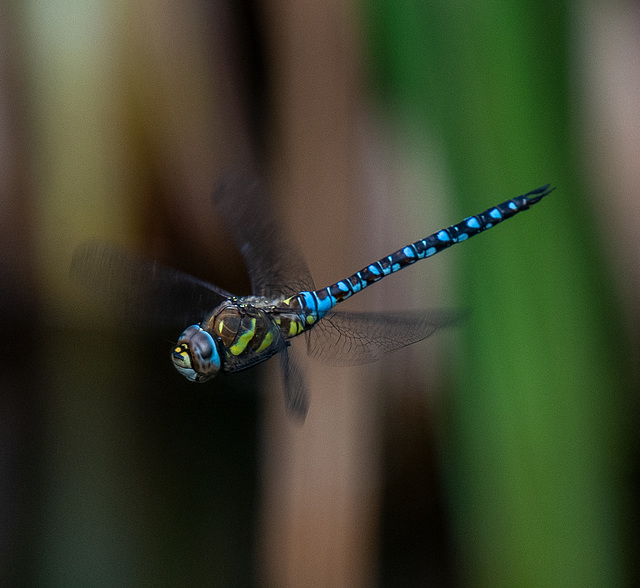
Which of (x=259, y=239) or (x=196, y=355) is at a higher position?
(x=259, y=239)

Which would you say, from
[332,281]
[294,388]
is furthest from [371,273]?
[294,388]

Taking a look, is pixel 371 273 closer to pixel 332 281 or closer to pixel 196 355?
pixel 332 281

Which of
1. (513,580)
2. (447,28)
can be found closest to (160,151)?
(447,28)

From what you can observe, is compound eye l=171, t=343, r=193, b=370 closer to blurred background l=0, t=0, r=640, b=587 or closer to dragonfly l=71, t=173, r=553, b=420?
dragonfly l=71, t=173, r=553, b=420

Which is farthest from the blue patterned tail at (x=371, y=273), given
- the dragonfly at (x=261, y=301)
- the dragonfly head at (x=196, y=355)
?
the dragonfly head at (x=196, y=355)

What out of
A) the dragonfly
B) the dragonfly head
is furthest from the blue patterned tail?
the dragonfly head

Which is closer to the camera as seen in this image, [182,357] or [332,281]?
[182,357]
